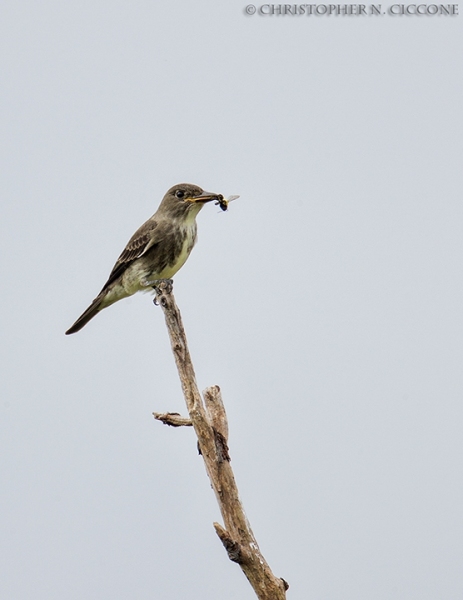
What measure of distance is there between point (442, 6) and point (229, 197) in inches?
247

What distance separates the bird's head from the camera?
12.5 meters

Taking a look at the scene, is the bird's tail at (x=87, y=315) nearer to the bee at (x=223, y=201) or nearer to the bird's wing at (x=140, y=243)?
the bird's wing at (x=140, y=243)

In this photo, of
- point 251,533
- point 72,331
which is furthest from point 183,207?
point 251,533

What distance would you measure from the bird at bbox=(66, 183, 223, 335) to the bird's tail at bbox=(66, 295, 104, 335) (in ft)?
2.19

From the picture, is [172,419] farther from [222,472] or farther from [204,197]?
[204,197]

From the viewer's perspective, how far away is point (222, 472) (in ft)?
28.6

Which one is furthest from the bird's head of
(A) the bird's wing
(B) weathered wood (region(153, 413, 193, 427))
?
(B) weathered wood (region(153, 413, 193, 427))

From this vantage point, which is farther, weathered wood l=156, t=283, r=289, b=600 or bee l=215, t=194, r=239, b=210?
bee l=215, t=194, r=239, b=210

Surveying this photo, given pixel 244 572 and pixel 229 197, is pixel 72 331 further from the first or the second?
pixel 244 572

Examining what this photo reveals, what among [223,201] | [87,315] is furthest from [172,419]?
[87,315]

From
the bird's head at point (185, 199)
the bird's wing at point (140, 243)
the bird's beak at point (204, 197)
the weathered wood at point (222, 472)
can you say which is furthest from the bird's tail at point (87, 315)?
the weathered wood at point (222, 472)

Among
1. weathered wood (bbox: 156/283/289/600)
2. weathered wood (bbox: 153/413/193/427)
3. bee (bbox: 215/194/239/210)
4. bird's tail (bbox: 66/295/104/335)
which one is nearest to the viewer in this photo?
weathered wood (bbox: 156/283/289/600)

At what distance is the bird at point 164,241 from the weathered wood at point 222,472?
9.26ft

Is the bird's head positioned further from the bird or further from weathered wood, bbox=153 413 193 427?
weathered wood, bbox=153 413 193 427
